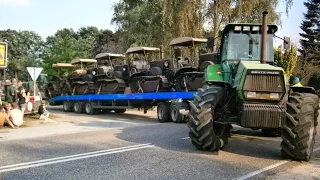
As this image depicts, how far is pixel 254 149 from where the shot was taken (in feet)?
32.0

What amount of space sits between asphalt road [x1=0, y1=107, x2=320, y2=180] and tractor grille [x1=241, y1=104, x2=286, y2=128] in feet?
2.50

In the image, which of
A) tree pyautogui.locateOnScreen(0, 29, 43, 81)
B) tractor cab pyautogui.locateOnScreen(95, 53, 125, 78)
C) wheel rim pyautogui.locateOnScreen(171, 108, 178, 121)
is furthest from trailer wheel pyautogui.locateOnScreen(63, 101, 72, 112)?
tree pyautogui.locateOnScreen(0, 29, 43, 81)

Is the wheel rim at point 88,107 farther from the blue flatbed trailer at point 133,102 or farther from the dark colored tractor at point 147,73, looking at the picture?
the dark colored tractor at point 147,73

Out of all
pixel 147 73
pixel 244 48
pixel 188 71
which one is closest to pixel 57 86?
pixel 147 73

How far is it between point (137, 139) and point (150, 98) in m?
7.24

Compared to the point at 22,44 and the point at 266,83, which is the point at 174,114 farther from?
the point at 22,44

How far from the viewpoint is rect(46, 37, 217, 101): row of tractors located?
17.6 m

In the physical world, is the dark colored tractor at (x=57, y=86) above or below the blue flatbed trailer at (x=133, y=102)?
above

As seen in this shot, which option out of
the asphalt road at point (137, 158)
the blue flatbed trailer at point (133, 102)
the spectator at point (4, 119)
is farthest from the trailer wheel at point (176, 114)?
the spectator at point (4, 119)

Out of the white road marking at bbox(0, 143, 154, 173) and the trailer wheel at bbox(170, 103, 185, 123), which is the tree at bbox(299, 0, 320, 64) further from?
the white road marking at bbox(0, 143, 154, 173)

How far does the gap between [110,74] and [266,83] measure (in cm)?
1510

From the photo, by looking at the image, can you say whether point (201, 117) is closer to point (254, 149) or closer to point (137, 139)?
point (254, 149)

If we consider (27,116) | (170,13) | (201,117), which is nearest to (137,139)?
(201,117)

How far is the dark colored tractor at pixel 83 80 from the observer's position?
24438 mm
